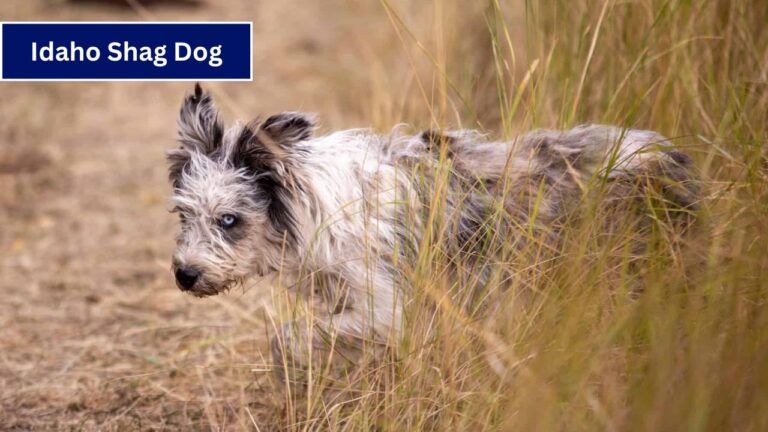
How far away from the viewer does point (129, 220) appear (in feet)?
22.7

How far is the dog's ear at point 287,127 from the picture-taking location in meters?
3.60

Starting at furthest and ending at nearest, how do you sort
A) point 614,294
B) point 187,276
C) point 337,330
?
point 187,276 < point 337,330 < point 614,294

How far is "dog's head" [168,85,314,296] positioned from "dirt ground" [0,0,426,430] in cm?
24

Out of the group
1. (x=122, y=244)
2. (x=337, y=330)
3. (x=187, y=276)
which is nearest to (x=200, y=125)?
(x=187, y=276)

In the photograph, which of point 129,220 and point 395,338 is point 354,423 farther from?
point 129,220

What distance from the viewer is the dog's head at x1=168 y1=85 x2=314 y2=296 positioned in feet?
11.8

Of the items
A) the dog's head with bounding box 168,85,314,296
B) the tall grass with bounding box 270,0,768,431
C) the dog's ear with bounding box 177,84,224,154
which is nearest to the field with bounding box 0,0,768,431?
the tall grass with bounding box 270,0,768,431

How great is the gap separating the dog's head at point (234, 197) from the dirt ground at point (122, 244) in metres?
0.24

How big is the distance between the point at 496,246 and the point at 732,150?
41.1 inches

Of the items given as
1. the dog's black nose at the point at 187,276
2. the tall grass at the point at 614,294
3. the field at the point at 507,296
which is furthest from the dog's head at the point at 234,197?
the tall grass at the point at 614,294

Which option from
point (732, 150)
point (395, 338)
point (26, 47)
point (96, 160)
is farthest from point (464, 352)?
point (96, 160)

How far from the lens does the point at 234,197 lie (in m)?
3.64

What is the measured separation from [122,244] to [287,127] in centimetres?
326

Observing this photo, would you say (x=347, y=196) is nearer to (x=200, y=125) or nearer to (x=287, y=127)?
(x=287, y=127)
